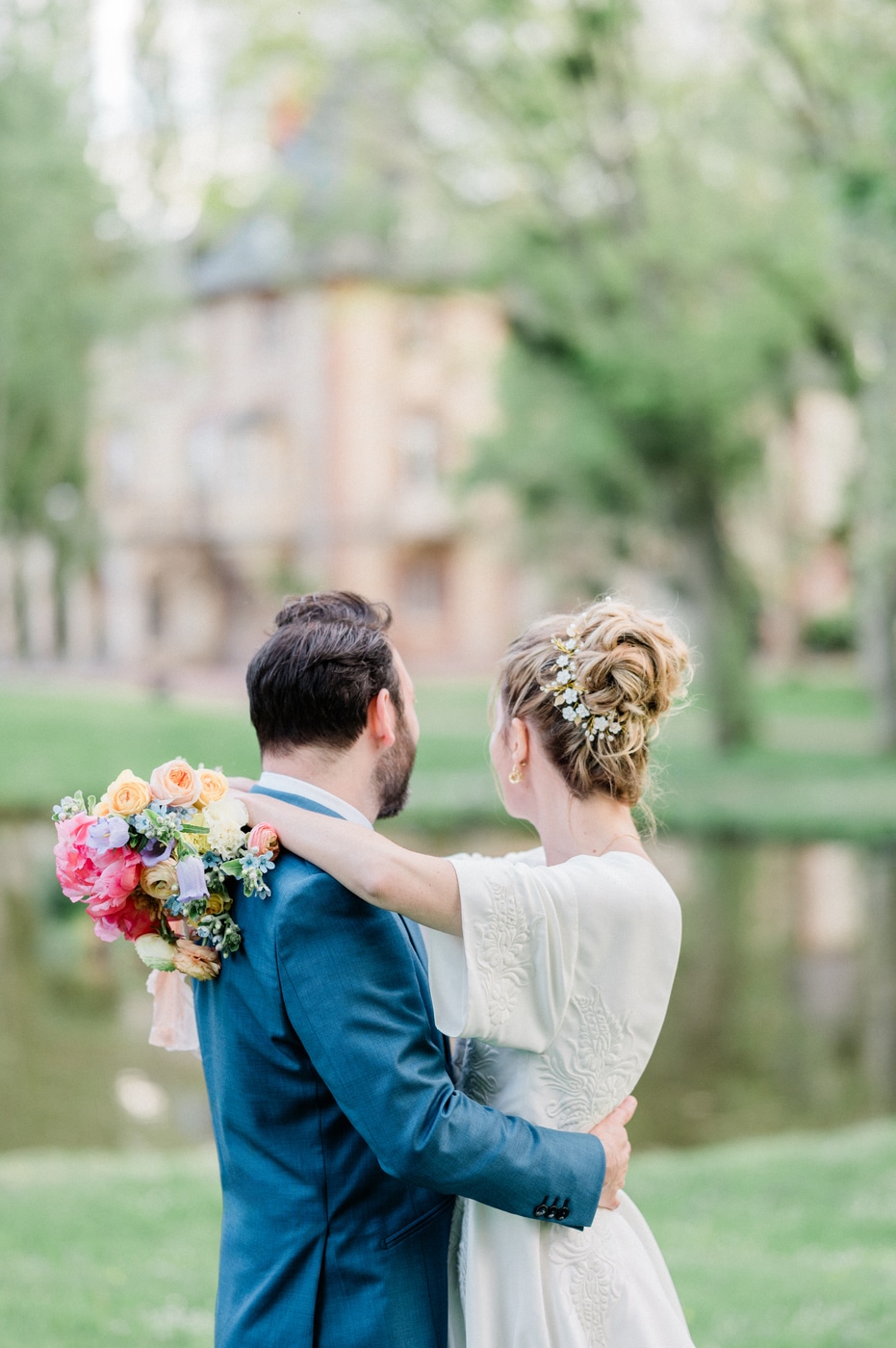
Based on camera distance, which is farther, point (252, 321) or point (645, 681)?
point (252, 321)

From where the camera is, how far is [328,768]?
2.14 meters

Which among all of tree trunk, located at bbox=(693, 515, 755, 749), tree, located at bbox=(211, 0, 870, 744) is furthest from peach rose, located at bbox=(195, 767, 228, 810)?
tree trunk, located at bbox=(693, 515, 755, 749)

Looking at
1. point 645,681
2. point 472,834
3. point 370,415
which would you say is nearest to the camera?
point 645,681

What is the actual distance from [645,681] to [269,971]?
77 centimetres

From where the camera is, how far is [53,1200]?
613 cm

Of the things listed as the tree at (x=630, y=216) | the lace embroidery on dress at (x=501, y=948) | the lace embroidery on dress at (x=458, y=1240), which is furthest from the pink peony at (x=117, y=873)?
the tree at (x=630, y=216)

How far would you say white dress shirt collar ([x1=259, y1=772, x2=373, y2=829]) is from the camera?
2121 mm

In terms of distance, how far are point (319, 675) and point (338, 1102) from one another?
62 cm

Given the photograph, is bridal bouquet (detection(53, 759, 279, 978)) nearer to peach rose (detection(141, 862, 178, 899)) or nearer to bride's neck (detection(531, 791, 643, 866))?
peach rose (detection(141, 862, 178, 899))

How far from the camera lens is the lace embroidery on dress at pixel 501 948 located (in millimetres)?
2010

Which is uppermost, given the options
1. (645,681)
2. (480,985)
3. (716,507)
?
(716,507)

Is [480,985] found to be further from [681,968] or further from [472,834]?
[472,834]

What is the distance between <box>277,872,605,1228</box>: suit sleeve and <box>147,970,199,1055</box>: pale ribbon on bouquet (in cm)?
61

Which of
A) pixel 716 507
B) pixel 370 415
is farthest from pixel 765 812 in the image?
pixel 370 415
